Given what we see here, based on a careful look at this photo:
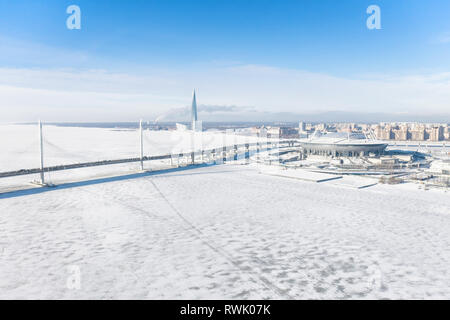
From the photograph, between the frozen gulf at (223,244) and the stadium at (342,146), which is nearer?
the frozen gulf at (223,244)

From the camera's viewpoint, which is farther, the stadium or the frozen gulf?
the stadium

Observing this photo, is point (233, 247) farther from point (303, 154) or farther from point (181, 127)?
point (181, 127)

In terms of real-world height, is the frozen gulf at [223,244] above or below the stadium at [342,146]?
below

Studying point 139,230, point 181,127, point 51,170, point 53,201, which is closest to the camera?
point 139,230

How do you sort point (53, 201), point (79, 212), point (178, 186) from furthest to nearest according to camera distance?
point (178, 186) < point (53, 201) < point (79, 212)

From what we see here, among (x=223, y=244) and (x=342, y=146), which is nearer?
(x=223, y=244)

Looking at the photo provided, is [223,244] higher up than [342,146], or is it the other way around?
[342,146]

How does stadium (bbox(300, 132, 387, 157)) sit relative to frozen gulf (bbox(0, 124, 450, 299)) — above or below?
above
